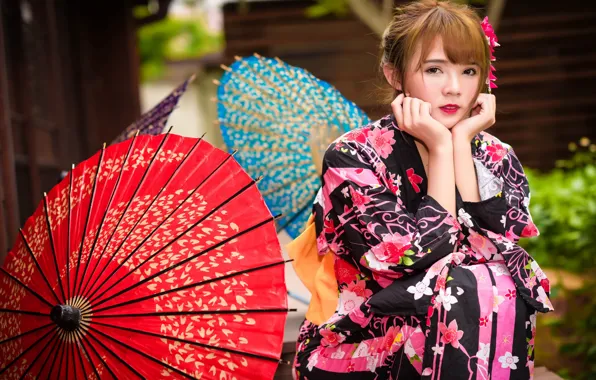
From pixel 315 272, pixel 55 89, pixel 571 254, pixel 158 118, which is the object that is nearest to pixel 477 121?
pixel 315 272

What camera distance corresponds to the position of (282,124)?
3.83 m

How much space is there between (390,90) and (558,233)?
4457 mm

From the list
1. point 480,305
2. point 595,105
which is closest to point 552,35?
point 595,105

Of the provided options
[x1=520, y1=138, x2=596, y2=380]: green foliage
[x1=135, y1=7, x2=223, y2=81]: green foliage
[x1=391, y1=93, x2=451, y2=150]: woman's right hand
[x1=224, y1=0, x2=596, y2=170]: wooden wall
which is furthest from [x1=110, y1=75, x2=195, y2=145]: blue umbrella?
[x1=135, y1=7, x2=223, y2=81]: green foliage

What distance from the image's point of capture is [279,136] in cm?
384

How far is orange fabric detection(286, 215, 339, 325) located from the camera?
2576 mm

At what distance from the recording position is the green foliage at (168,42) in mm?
17734

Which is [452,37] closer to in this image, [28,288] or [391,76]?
[391,76]

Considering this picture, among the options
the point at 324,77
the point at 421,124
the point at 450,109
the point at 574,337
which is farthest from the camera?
the point at 324,77

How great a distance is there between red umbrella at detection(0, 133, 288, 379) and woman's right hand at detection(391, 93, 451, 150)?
573 mm

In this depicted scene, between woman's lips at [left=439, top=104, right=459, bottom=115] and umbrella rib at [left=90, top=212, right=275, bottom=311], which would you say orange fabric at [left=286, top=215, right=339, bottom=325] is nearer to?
umbrella rib at [left=90, top=212, right=275, bottom=311]

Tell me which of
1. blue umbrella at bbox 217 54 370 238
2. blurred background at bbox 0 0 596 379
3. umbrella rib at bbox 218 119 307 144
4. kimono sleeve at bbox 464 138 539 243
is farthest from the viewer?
blurred background at bbox 0 0 596 379

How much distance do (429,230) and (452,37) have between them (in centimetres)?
68

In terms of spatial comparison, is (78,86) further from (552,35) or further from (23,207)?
(552,35)
